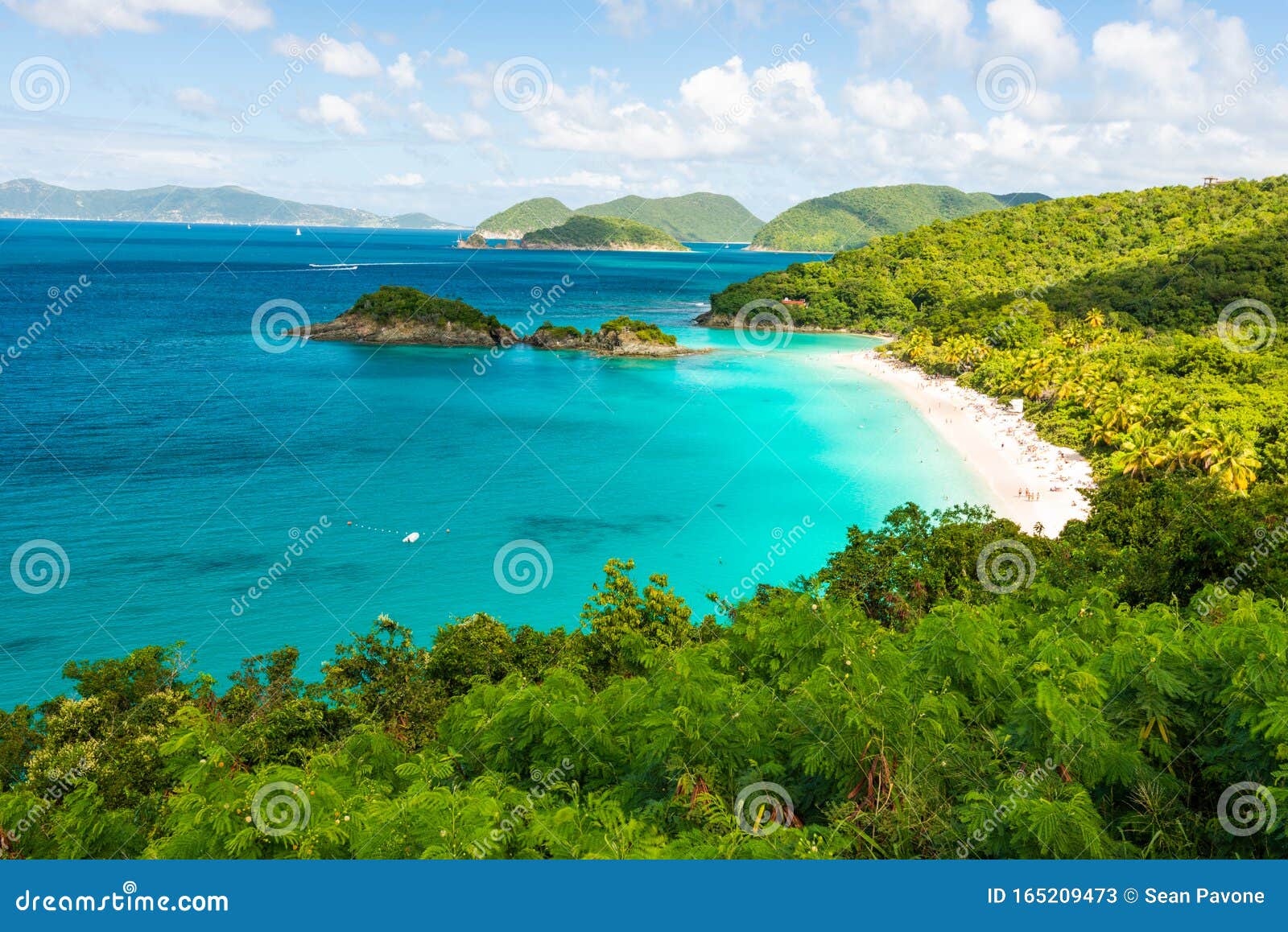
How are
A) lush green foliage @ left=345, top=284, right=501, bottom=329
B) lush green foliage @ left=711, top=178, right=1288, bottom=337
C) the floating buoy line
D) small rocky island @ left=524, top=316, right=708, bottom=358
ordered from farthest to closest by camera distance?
lush green foliage @ left=345, top=284, right=501, bottom=329 < small rocky island @ left=524, top=316, right=708, bottom=358 < lush green foliage @ left=711, top=178, right=1288, bottom=337 < the floating buoy line

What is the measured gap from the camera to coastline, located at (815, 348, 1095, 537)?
35.2 metres

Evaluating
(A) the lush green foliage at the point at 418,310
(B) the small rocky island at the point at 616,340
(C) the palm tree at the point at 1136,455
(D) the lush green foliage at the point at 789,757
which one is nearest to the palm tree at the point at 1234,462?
(C) the palm tree at the point at 1136,455

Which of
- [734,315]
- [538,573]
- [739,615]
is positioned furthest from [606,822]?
[734,315]

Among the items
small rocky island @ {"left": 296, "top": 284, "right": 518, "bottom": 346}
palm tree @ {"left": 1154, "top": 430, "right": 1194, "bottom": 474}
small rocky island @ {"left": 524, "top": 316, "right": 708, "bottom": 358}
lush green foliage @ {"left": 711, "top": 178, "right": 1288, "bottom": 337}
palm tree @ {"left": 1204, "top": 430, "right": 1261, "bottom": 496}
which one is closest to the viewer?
palm tree @ {"left": 1204, "top": 430, "right": 1261, "bottom": 496}

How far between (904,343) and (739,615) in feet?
230

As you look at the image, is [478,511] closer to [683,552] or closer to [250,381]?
[683,552]

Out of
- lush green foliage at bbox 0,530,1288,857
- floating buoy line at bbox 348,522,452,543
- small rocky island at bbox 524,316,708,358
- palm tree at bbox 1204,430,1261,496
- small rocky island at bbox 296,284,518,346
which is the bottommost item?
floating buoy line at bbox 348,522,452,543

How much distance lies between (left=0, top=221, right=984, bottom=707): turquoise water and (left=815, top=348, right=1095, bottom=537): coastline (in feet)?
5.24

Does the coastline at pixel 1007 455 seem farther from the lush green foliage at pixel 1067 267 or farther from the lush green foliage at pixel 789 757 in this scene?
the lush green foliage at pixel 789 757

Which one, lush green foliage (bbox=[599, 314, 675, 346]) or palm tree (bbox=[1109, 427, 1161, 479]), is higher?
lush green foliage (bbox=[599, 314, 675, 346])

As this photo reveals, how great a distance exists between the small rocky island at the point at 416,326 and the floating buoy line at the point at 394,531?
171ft

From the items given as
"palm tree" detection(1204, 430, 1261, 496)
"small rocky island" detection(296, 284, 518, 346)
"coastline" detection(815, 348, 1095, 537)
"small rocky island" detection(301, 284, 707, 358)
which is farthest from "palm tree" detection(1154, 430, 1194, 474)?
"small rocky island" detection(296, 284, 518, 346)

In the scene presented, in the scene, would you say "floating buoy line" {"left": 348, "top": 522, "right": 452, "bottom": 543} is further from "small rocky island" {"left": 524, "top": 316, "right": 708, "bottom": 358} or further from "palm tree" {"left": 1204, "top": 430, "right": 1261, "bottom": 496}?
"small rocky island" {"left": 524, "top": 316, "right": 708, "bottom": 358}

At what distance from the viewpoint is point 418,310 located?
274ft
